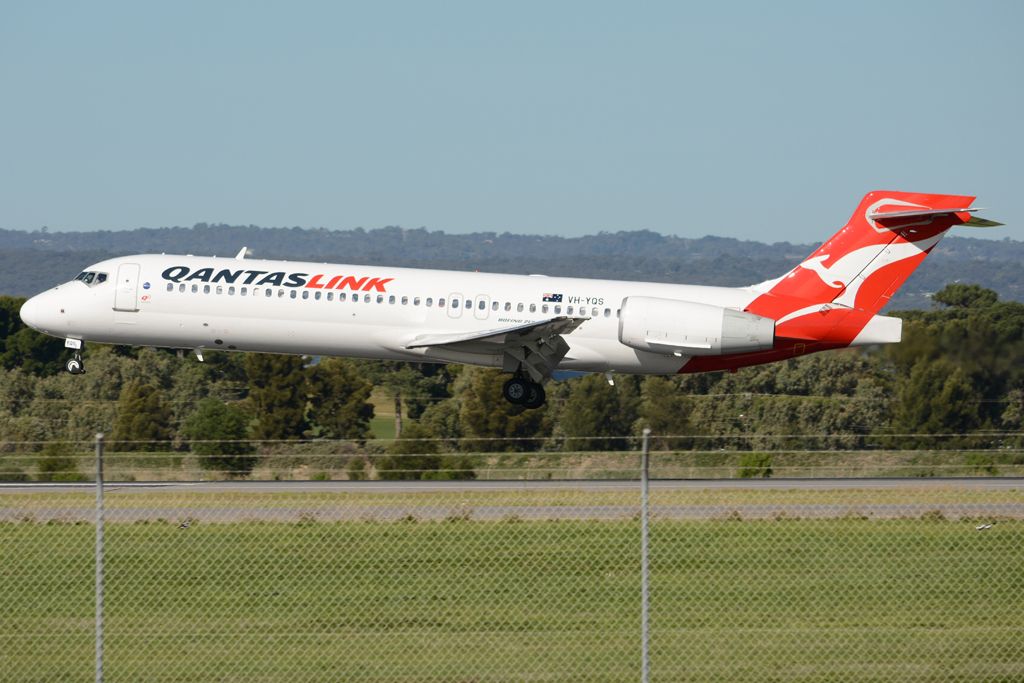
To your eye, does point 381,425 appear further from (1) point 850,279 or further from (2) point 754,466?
(1) point 850,279

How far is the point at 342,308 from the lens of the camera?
29828mm

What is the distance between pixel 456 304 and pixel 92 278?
8.35 m

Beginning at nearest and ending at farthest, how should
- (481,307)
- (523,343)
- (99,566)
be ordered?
(99,566) < (523,343) < (481,307)

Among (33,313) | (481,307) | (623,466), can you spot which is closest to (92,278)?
(33,313)

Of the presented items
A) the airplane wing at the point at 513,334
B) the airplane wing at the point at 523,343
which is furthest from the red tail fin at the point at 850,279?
the airplane wing at the point at 513,334

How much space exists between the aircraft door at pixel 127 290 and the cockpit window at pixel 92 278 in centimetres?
47

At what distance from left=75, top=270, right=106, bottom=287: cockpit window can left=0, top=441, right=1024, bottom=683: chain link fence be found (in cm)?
867

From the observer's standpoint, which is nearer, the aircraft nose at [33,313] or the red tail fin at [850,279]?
the red tail fin at [850,279]

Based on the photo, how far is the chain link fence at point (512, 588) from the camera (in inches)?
513

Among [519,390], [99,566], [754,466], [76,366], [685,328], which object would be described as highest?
[685,328]

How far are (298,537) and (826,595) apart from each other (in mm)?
6915

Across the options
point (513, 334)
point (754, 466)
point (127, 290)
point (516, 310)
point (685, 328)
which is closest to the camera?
point (513, 334)

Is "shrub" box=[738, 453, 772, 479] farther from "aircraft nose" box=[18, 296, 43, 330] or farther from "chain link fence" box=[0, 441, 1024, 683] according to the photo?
"aircraft nose" box=[18, 296, 43, 330]

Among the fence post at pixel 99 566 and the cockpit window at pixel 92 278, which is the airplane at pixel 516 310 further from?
the fence post at pixel 99 566
